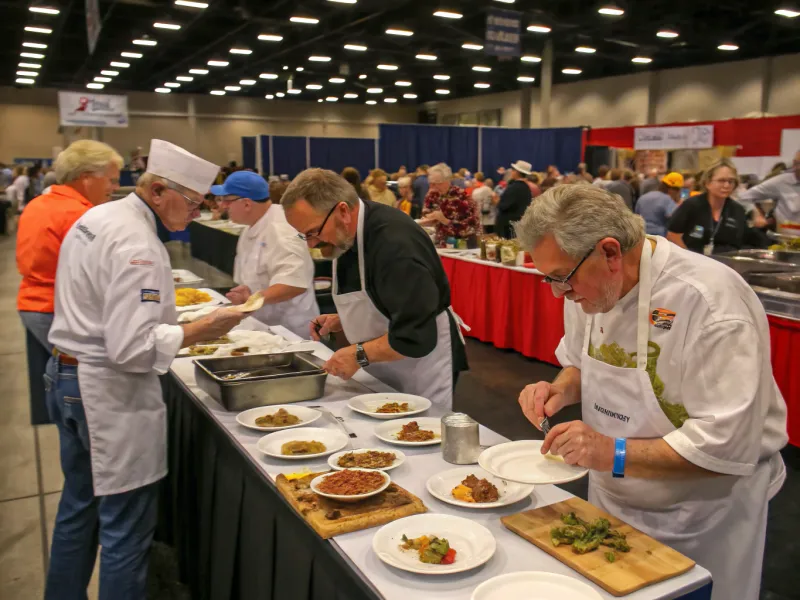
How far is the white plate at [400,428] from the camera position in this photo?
183 cm

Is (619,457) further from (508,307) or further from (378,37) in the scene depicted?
(378,37)

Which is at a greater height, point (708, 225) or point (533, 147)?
point (533, 147)

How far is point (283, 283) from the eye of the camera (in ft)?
10.4

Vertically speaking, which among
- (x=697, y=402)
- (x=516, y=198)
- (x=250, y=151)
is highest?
(x=250, y=151)

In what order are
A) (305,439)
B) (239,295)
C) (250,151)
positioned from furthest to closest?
(250,151) < (239,295) < (305,439)

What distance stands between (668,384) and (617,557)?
0.37 metres

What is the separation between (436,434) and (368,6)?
9.96m

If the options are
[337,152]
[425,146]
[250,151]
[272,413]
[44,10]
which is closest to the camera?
[272,413]

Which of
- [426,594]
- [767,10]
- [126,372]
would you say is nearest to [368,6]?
[767,10]

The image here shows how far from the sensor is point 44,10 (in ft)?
34.8

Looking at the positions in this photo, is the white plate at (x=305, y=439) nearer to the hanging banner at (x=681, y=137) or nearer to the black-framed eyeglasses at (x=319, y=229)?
the black-framed eyeglasses at (x=319, y=229)

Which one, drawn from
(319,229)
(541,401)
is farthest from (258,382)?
(541,401)

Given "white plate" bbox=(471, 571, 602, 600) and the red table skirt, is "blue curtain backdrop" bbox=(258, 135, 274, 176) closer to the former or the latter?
the red table skirt

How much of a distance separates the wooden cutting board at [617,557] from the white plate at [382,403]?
2.22 ft
